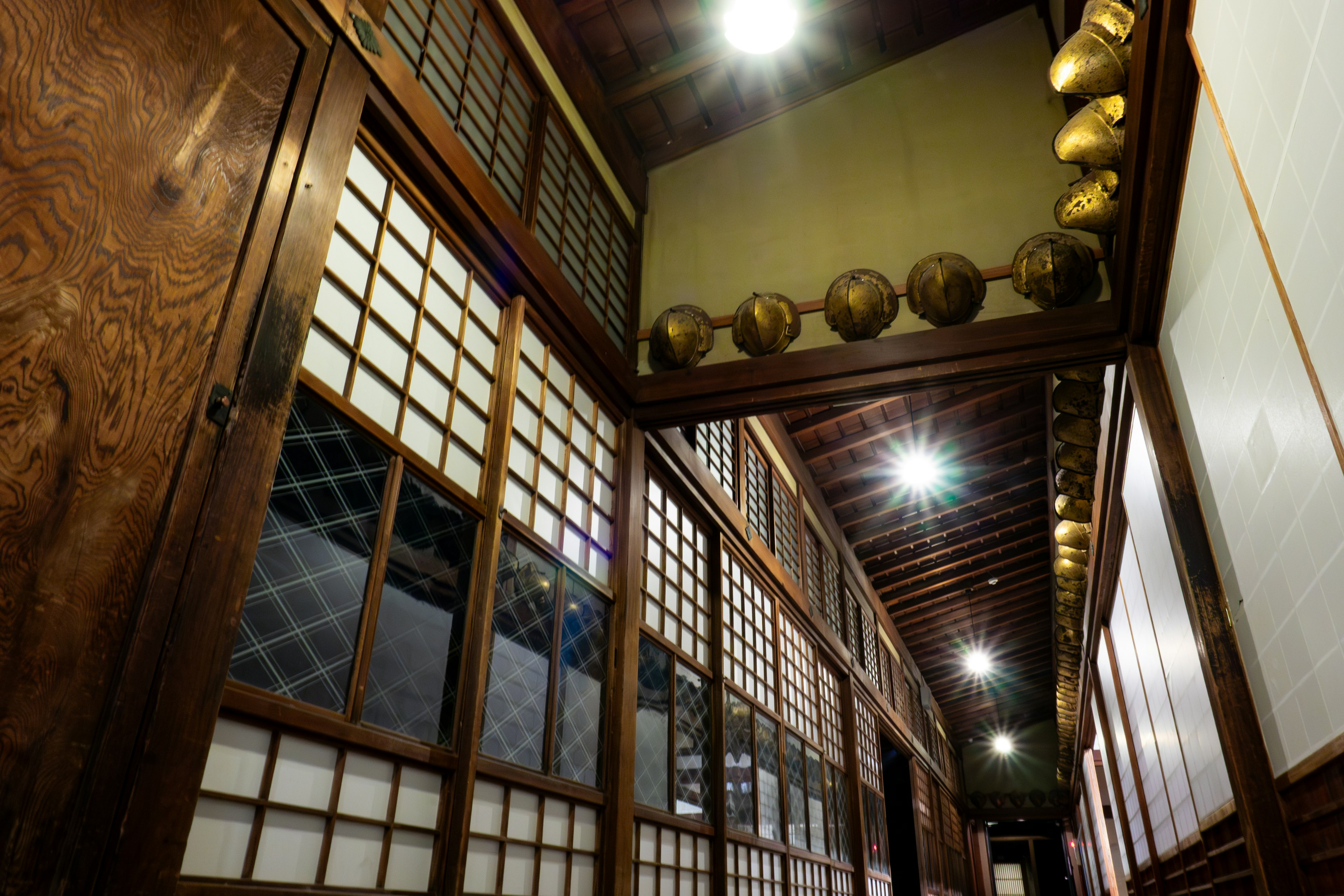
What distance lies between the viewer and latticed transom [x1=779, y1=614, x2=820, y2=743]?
681 cm

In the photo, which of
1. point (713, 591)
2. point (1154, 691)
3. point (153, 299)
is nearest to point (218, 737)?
point (153, 299)

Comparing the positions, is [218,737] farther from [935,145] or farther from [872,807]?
[872,807]

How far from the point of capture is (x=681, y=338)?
14.8 feet

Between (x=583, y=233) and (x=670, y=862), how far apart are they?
127 inches

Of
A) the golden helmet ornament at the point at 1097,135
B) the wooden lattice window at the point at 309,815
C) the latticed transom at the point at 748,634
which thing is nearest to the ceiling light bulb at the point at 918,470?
the latticed transom at the point at 748,634

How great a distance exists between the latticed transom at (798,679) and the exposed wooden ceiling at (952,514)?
187cm

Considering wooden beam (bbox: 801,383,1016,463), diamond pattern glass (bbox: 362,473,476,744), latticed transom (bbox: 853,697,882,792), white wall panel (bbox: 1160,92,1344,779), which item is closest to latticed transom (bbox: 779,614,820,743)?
latticed transom (bbox: 853,697,882,792)

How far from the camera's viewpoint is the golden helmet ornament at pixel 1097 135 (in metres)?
2.91

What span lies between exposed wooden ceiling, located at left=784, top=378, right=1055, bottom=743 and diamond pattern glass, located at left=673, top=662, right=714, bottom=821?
2556 millimetres

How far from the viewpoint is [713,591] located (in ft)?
18.5

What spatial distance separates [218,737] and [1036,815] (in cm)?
2022

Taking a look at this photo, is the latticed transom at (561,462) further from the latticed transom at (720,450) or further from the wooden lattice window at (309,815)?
the latticed transom at (720,450)

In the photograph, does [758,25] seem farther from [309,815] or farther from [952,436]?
[952,436]

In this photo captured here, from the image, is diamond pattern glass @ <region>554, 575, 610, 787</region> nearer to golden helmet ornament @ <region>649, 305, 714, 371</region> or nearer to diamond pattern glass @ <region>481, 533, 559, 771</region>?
diamond pattern glass @ <region>481, 533, 559, 771</region>
